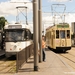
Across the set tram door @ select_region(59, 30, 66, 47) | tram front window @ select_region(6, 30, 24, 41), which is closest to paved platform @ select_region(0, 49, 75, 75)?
tram front window @ select_region(6, 30, 24, 41)

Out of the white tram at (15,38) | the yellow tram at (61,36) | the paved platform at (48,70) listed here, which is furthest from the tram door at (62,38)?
the paved platform at (48,70)

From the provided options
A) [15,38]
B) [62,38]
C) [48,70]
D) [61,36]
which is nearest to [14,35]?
[15,38]

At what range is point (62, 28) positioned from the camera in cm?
3281

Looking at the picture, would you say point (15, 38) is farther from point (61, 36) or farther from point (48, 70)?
point (61, 36)

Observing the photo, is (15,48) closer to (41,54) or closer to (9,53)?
(9,53)

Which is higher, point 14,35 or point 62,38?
point 14,35

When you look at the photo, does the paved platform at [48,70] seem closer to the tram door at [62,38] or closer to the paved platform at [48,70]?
the paved platform at [48,70]

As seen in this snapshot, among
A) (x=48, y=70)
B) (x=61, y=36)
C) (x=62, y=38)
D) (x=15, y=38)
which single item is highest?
(x=15, y=38)

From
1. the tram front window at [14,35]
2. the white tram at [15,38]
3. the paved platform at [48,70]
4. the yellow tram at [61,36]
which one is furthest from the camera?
the yellow tram at [61,36]

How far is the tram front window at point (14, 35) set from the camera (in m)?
23.5

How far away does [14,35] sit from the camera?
23.6 metres

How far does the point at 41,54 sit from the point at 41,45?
0.64 meters

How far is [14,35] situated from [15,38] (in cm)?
28

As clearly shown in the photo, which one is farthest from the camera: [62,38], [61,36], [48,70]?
[61,36]
